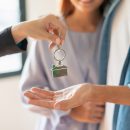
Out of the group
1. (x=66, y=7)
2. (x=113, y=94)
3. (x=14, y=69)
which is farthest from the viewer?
(x=14, y=69)

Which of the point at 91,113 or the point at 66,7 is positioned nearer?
the point at 91,113

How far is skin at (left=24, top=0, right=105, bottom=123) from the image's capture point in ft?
2.89

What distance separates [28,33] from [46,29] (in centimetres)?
6

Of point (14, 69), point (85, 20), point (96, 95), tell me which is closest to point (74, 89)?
point (96, 95)

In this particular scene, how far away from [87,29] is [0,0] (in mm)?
668

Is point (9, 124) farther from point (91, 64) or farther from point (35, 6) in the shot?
point (91, 64)

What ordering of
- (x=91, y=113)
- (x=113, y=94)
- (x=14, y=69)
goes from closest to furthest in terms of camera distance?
(x=113, y=94) → (x=91, y=113) → (x=14, y=69)

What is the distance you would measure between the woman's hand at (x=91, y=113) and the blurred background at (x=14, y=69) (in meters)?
0.71

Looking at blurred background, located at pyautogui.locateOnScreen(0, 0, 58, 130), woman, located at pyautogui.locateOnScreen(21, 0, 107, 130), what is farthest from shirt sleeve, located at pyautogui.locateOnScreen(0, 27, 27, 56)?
blurred background, located at pyautogui.locateOnScreen(0, 0, 58, 130)

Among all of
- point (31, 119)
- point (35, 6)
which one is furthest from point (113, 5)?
point (31, 119)

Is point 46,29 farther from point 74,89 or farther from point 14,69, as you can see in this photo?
point 14,69

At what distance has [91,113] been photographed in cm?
98

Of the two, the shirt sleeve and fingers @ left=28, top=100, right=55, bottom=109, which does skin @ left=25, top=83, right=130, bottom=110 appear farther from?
the shirt sleeve

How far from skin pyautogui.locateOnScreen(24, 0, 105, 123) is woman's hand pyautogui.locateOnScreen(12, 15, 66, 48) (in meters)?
0.16
